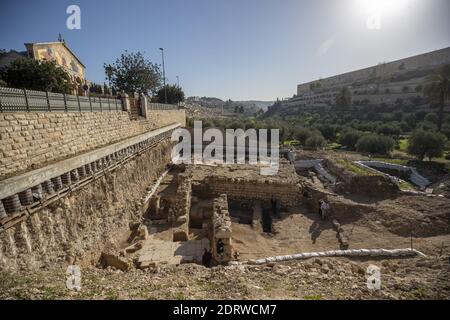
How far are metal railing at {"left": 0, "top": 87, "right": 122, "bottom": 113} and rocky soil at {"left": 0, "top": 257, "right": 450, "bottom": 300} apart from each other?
13.5 feet

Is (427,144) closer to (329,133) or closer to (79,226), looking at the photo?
(329,133)

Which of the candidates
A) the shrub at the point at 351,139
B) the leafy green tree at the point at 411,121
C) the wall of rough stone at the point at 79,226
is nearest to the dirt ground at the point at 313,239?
the wall of rough stone at the point at 79,226

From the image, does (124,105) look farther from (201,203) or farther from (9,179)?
(9,179)

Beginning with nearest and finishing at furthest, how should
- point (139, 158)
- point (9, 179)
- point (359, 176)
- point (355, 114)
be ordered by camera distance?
point (9, 179) → point (139, 158) → point (359, 176) → point (355, 114)

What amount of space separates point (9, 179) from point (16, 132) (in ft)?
4.39

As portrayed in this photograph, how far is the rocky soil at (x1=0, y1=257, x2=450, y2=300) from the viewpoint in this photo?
4.19 metres

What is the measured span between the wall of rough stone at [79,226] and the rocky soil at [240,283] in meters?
0.60

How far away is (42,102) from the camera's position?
6977 mm

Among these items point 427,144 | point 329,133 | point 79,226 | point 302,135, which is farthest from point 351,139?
point 79,226

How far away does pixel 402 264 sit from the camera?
669cm

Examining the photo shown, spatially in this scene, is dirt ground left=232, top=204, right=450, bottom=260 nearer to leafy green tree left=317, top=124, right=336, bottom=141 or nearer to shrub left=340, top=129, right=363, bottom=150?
shrub left=340, top=129, right=363, bottom=150

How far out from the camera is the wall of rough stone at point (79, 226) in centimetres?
498

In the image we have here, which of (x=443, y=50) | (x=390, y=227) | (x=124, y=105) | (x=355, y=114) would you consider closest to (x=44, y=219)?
(x=124, y=105)

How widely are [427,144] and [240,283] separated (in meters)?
23.9
